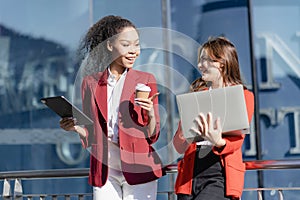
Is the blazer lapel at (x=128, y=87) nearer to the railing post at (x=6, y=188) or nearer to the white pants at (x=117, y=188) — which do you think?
the white pants at (x=117, y=188)

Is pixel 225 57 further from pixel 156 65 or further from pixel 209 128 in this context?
pixel 156 65

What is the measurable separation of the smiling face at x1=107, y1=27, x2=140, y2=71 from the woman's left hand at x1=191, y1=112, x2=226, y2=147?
1.98 ft

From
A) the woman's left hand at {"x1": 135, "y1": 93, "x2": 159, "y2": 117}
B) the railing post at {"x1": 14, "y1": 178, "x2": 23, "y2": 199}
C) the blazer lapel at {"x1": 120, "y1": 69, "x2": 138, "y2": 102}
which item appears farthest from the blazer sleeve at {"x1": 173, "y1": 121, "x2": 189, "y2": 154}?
the railing post at {"x1": 14, "y1": 178, "x2": 23, "y2": 199}

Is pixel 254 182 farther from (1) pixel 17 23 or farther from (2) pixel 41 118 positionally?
(1) pixel 17 23

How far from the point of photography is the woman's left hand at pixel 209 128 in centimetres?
261

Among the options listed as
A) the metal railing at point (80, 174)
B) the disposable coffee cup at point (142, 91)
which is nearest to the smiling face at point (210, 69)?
the disposable coffee cup at point (142, 91)

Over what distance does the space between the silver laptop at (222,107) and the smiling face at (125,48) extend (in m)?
0.52

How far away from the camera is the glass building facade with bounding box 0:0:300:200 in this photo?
638 centimetres

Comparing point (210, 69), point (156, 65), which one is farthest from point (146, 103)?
point (156, 65)

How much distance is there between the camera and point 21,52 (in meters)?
6.81

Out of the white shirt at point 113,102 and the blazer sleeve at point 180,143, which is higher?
the white shirt at point 113,102

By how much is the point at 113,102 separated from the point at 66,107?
0.71 feet

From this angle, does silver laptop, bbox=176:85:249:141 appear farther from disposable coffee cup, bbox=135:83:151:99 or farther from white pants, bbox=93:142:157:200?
white pants, bbox=93:142:157:200

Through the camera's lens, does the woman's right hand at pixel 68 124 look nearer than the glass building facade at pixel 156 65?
Yes
